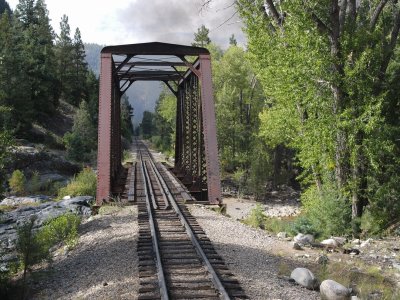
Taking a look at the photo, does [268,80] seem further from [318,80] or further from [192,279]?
[192,279]

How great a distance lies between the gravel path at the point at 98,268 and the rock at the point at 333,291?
2.85 m

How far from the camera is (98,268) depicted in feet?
24.9

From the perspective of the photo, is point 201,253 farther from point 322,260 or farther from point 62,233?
point 62,233

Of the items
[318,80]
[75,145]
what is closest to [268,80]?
[318,80]

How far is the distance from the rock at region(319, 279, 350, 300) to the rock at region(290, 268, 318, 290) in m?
0.36

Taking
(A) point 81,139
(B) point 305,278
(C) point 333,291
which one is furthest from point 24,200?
(C) point 333,291

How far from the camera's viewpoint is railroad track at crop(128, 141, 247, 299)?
6156 mm

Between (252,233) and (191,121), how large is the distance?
33.6 ft

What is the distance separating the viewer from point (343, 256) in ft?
30.1

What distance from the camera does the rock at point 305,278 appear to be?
6910 mm

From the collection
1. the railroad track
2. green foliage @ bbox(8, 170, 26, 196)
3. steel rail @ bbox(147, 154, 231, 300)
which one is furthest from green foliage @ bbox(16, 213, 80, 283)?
green foliage @ bbox(8, 170, 26, 196)

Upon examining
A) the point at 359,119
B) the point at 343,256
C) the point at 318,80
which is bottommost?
the point at 343,256

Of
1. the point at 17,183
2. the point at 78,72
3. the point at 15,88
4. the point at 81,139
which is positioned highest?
the point at 78,72

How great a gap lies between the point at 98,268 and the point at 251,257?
9.56ft
